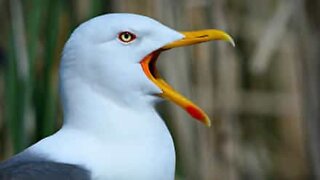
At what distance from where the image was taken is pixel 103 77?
1.93 meters

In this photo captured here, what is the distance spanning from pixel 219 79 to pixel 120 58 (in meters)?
1.12

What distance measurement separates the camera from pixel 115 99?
6.35 feet

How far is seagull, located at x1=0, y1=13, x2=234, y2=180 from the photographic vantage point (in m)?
1.90

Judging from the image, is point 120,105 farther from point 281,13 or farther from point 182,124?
point 281,13

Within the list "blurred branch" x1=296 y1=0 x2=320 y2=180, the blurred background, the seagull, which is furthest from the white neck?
"blurred branch" x1=296 y1=0 x2=320 y2=180

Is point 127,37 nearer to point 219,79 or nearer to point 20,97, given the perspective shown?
point 20,97

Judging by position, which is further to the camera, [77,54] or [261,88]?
[261,88]

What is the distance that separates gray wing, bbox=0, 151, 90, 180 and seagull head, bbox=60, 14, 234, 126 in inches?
5.6

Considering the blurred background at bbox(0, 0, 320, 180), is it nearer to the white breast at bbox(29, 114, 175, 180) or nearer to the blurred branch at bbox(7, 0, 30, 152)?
the blurred branch at bbox(7, 0, 30, 152)

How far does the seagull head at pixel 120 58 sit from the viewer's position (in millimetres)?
1929

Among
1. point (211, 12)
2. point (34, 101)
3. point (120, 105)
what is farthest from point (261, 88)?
point (120, 105)

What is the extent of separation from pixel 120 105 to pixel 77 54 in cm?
11

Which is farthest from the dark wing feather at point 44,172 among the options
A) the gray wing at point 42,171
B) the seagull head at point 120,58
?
the seagull head at point 120,58

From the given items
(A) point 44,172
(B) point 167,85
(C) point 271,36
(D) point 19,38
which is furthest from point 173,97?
(C) point 271,36
